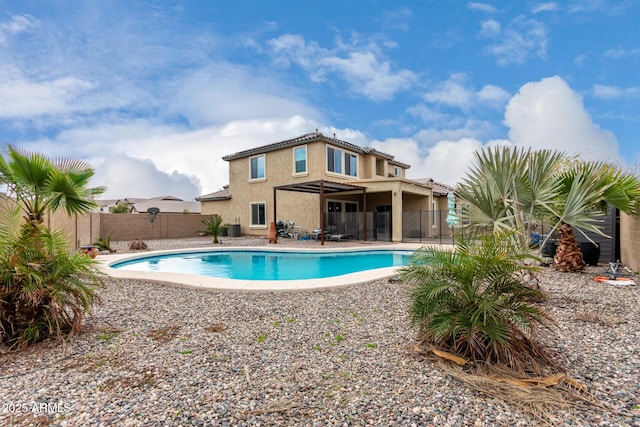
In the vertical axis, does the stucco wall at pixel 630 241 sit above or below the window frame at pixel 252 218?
below

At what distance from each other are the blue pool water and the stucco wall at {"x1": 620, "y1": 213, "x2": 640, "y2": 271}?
562 centimetres

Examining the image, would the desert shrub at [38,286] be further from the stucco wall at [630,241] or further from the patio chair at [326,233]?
the patio chair at [326,233]

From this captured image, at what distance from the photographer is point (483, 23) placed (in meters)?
10.5

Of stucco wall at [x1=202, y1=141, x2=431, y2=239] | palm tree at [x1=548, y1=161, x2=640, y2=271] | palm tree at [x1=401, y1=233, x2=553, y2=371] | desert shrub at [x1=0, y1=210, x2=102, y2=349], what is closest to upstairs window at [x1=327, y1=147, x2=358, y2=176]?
stucco wall at [x1=202, y1=141, x2=431, y2=239]

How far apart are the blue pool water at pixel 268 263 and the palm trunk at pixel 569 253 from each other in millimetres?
4017

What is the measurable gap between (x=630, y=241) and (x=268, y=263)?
36.8ft

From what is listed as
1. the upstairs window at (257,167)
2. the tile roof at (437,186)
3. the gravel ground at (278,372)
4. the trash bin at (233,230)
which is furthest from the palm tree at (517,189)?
the tile roof at (437,186)

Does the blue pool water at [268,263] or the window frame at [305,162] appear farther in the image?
the window frame at [305,162]

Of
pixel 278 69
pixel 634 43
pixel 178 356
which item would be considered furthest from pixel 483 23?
pixel 178 356

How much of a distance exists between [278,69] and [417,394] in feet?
42.6

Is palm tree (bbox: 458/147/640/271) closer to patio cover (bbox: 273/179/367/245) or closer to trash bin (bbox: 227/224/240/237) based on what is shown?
patio cover (bbox: 273/179/367/245)

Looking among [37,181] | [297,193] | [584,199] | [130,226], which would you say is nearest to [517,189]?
[584,199]

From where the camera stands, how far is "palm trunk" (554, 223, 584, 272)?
8.53m

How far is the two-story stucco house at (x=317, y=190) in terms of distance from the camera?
61.7ft
